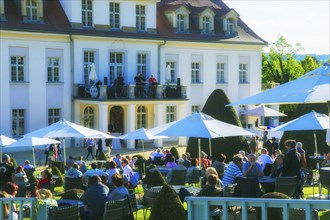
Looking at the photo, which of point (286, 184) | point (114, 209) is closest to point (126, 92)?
point (286, 184)

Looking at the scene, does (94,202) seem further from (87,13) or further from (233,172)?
(87,13)

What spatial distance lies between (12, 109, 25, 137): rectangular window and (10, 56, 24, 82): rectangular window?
1769mm

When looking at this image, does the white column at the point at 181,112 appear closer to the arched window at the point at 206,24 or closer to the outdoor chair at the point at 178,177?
the arched window at the point at 206,24

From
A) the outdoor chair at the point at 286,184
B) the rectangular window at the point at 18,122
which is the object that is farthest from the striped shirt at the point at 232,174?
the rectangular window at the point at 18,122

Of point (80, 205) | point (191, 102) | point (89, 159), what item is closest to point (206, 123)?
point (80, 205)

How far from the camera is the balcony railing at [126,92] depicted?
34594 mm

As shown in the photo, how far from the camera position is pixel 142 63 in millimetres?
38250

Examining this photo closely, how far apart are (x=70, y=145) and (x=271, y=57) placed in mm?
39304

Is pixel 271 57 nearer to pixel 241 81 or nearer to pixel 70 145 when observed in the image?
pixel 241 81

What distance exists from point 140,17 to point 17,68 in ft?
29.3

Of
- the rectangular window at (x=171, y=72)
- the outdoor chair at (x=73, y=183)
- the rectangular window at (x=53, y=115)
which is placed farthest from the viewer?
the rectangular window at (x=171, y=72)

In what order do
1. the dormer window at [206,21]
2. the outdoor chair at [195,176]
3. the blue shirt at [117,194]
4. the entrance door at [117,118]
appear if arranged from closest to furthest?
the blue shirt at [117,194] < the outdoor chair at [195,176] < the entrance door at [117,118] < the dormer window at [206,21]

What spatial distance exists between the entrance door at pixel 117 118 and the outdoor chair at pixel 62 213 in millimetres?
26264

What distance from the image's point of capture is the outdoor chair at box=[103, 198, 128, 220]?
10.9 metres
